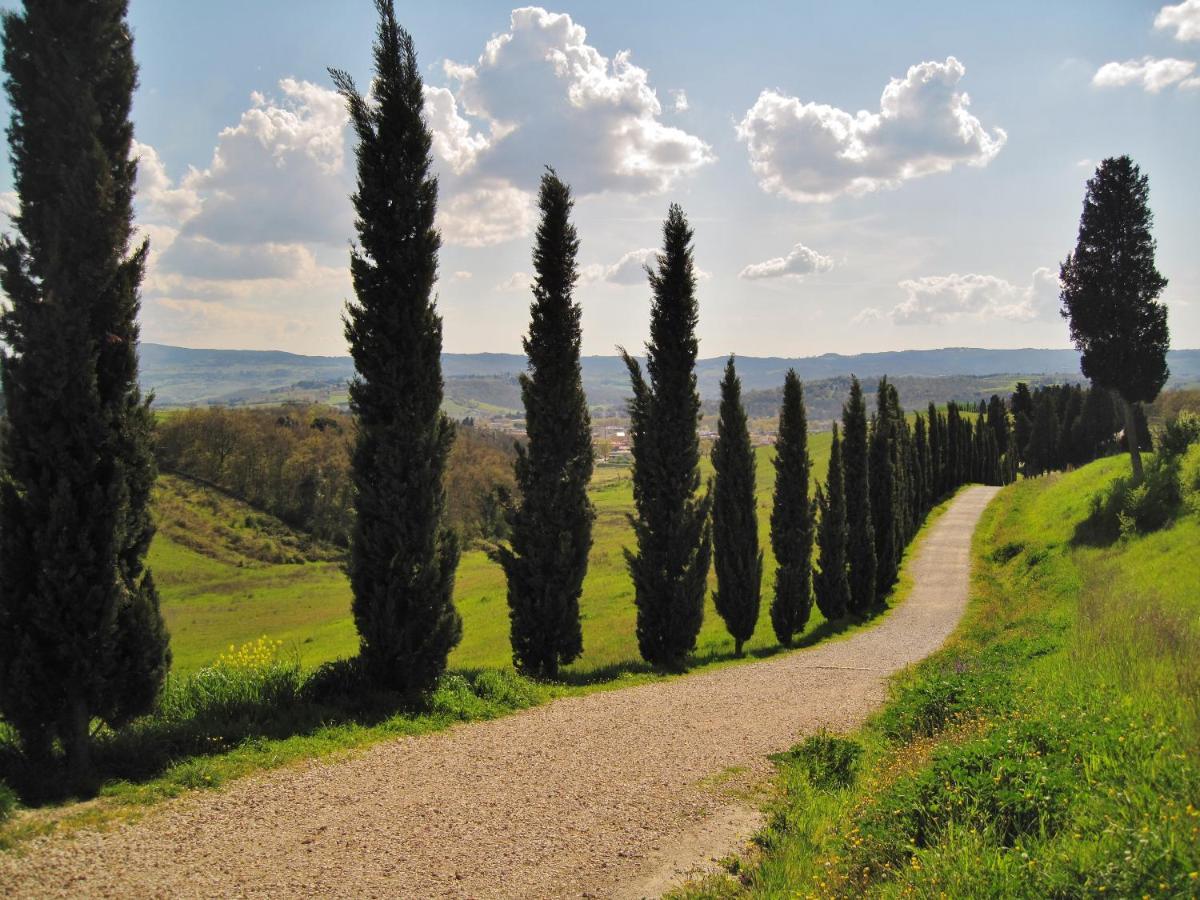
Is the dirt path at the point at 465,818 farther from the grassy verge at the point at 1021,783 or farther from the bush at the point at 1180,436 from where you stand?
the bush at the point at 1180,436

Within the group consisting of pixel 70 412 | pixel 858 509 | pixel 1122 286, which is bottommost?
pixel 858 509

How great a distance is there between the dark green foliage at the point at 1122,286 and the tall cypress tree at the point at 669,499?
2401 centimetres

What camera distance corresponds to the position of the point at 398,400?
12156mm

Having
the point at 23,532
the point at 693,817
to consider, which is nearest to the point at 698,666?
the point at 693,817

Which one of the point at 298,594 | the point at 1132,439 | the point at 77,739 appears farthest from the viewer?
the point at 298,594

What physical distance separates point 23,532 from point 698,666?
15.0 meters

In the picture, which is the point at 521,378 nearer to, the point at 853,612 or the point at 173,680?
the point at 173,680

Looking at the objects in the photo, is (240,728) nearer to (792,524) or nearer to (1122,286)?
(792,524)

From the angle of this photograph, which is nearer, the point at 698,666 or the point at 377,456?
the point at 377,456

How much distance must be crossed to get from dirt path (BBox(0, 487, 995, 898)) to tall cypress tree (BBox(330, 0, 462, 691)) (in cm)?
199

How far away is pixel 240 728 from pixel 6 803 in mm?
2955

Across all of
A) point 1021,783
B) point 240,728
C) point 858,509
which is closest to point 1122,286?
point 858,509

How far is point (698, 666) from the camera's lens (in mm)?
18797

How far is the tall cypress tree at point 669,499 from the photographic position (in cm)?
1800
